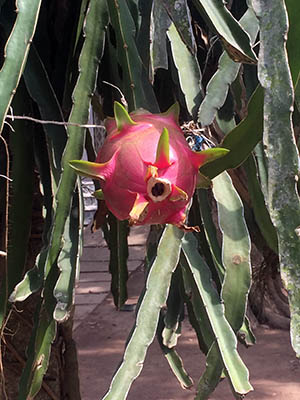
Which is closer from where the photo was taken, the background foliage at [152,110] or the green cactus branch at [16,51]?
the background foliage at [152,110]

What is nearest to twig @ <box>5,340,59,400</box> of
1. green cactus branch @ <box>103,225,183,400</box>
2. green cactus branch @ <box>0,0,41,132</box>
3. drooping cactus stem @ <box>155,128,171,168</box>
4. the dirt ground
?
green cactus branch @ <box>103,225,183,400</box>

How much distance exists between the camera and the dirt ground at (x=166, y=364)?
3.09 m

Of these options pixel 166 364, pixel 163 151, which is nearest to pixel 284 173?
pixel 163 151

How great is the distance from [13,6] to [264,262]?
8.15 feet

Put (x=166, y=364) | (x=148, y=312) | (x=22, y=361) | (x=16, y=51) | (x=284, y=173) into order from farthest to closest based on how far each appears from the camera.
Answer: (x=166, y=364)
(x=22, y=361)
(x=148, y=312)
(x=16, y=51)
(x=284, y=173)

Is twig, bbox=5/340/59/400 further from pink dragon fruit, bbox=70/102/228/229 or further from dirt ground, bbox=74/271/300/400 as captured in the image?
dirt ground, bbox=74/271/300/400

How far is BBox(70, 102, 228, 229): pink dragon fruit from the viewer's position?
0.75 meters

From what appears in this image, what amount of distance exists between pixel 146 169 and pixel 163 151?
29mm

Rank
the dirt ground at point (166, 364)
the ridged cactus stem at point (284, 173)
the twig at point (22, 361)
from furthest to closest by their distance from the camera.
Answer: the dirt ground at point (166, 364), the twig at point (22, 361), the ridged cactus stem at point (284, 173)

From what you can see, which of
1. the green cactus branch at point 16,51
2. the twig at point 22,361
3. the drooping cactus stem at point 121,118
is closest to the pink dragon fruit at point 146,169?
the drooping cactus stem at point 121,118

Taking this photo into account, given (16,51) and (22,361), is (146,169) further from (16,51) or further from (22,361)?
(22,361)

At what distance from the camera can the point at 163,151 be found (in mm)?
735

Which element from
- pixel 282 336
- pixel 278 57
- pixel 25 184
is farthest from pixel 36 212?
pixel 282 336

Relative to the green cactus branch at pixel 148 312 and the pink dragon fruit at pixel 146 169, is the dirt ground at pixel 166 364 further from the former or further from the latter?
the pink dragon fruit at pixel 146 169
